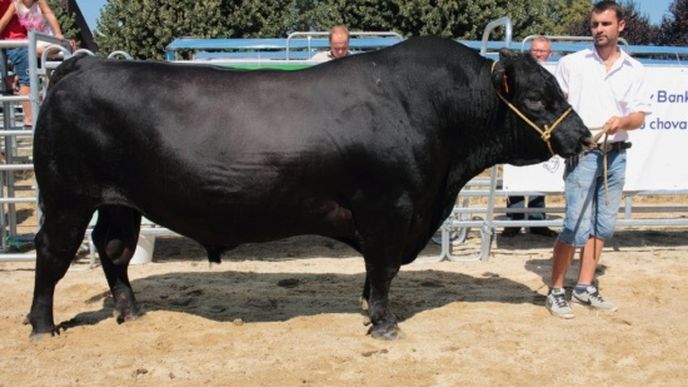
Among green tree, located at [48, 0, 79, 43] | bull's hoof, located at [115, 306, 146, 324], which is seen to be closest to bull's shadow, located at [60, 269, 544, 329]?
bull's hoof, located at [115, 306, 146, 324]

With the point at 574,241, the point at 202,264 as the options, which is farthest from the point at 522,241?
the point at 202,264

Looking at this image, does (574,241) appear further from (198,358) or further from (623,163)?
(198,358)

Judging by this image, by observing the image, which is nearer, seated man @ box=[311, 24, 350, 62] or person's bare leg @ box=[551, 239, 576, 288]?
person's bare leg @ box=[551, 239, 576, 288]

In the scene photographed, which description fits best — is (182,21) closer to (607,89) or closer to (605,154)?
(607,89)

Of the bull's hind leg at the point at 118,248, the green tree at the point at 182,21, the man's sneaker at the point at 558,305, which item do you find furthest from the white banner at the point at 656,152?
the green tree at the point at 182,21

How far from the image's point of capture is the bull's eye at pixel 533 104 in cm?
444

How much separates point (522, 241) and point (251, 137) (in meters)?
4.34

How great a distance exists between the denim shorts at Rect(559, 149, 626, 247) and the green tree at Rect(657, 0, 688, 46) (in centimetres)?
2100

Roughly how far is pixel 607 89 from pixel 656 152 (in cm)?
232

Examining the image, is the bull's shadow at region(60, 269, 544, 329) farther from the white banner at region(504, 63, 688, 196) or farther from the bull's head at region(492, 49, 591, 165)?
the bull's head at region(492, 49, 591, 165)

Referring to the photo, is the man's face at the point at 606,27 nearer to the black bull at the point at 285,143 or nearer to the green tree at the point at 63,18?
the black bull at the point at 285,143

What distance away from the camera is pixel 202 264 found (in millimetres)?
6621

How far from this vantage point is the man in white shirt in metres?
4.79

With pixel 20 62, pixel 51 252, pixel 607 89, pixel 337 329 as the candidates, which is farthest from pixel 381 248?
pixel 20 62
